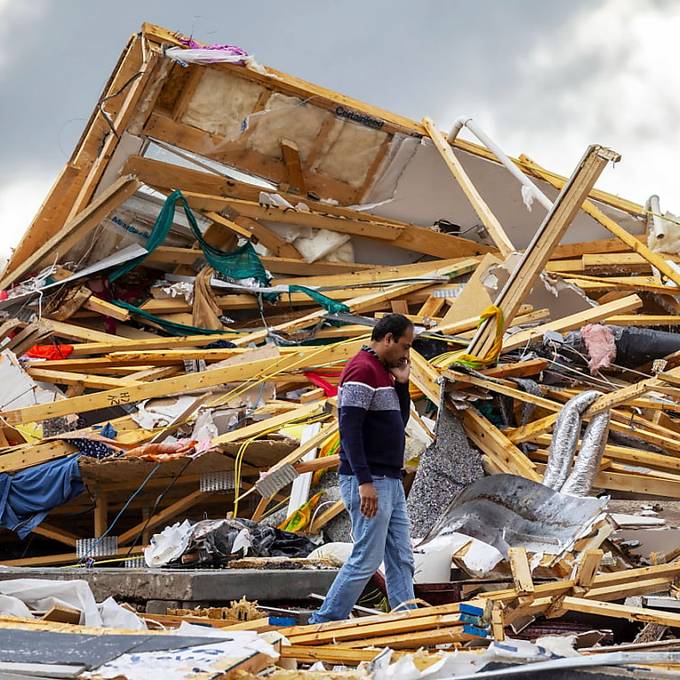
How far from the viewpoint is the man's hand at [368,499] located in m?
5.70

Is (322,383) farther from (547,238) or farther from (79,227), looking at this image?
(79,227)

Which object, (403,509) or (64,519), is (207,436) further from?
(403,509)

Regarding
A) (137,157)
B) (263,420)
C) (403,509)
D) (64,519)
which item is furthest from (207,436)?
(137,157)

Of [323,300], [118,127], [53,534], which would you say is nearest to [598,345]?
[323,300]

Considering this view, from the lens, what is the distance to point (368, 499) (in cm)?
570

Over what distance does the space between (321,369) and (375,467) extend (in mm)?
4455

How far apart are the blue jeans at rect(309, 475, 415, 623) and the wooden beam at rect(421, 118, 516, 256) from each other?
6065 millimetres

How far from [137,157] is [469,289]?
4.19 metres

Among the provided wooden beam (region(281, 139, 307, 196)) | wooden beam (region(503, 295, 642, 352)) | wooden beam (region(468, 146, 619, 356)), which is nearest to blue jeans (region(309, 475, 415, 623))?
wooden beam (region(468, 146, 619, 356))

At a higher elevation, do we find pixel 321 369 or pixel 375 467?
pixel 321 369

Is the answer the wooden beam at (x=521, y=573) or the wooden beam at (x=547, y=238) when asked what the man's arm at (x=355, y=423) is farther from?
the wooden beam at (x=547, y=238)

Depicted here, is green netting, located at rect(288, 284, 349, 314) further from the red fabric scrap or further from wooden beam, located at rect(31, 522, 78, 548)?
wooden beam, located at rect(31, 522, 78, 548)

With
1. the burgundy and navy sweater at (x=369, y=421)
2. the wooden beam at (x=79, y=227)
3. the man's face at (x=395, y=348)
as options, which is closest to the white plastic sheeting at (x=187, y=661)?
the burgundy and navy sweater at (x=369, y=421)

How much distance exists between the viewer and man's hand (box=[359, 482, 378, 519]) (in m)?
5.70
